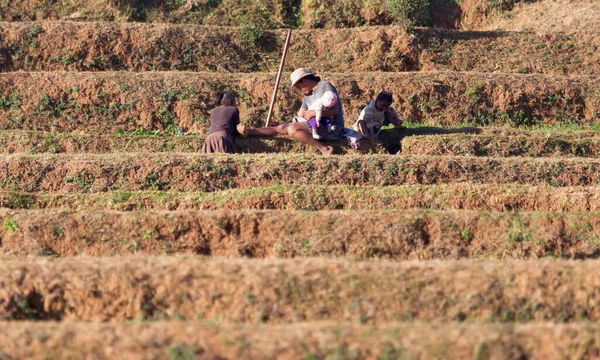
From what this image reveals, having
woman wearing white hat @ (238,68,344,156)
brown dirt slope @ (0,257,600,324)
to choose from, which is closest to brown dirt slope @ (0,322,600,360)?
brown dirt slope @ (0,257,600,324)

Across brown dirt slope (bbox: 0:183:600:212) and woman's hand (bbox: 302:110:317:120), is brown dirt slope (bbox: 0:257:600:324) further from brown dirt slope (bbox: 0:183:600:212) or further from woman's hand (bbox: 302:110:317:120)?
woman's hand (bbox: 302:110:317:120)

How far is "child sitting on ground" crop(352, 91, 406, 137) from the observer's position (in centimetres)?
1659

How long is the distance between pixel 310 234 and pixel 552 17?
16.0 meters

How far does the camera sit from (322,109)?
16.4 m

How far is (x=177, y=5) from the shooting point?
2538 centimetres

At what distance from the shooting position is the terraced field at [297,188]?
834cm

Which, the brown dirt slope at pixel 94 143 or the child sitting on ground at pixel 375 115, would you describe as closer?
the child sitting on ground at pixel 375 115

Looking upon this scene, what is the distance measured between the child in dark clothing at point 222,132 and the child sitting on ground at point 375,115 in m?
2.33

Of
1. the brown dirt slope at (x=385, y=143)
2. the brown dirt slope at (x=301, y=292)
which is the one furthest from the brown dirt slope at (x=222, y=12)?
the brown dirt slope at (x=301, y=292)

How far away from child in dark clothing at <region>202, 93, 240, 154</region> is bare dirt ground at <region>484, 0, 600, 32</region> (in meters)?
11.3

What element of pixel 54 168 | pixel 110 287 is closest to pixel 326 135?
pixel 54 168

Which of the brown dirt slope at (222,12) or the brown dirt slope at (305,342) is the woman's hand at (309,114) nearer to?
the brown dirt slope at (222,12)

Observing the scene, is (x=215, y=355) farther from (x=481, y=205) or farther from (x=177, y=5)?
(x=177, y=5)

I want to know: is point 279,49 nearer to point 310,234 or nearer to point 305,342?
point 310,234
